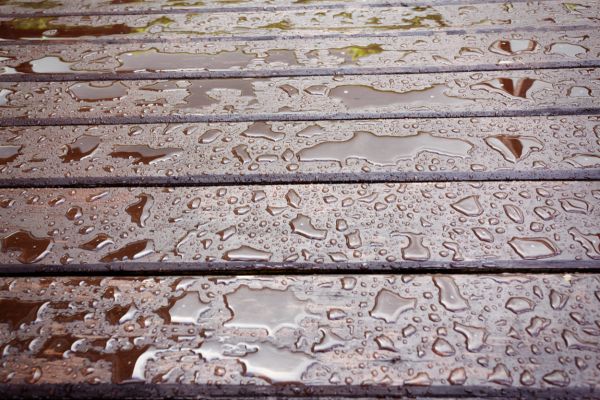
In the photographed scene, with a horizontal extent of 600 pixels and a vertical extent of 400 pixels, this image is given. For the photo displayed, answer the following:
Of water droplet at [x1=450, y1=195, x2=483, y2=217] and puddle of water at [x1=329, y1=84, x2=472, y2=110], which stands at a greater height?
puddle of water at [x1=329, y1=84, x2=472, y2=110]

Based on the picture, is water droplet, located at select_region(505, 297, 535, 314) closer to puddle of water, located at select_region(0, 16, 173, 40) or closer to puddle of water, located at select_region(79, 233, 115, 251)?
puddle of water, located at select_region(79, 233, 115, 251)

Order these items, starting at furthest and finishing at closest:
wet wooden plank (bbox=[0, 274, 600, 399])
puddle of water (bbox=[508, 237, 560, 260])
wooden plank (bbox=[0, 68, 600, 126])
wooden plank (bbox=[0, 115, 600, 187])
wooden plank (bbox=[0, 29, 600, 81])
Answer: wooden plank (bbox=[0, 29, 600, 81]), wooden plank (bbox=[0, 68, 600, 126]), wooden plank (bbox=[0, 115, 600, 187]), puddle of water (bbox=[508, 237, 560, 260]), wet wooden plank (bbox=[0, 274, 600, 399])

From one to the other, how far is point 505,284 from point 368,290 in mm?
215

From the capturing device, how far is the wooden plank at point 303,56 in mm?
1315

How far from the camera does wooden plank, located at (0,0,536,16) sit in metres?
1.68

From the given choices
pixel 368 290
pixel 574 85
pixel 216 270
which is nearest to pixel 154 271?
pixel 216 270

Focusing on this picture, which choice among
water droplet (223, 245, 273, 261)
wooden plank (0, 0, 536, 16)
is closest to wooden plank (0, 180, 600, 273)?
water droplet (223, 245, 273, 261)

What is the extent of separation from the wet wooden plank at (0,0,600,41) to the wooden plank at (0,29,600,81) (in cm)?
6

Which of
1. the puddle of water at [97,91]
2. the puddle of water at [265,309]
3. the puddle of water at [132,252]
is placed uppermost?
the puddle of water at [97,91]

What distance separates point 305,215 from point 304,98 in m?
0.41

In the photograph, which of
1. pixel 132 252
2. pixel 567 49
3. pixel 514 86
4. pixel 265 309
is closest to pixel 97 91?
pixel 132 252

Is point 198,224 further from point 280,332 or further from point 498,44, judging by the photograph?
point 498,44

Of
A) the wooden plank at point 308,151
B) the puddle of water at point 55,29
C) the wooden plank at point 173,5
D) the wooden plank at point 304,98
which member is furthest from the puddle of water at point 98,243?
the wooden plank at point 173,5

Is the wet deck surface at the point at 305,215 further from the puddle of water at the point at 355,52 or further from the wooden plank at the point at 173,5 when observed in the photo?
the wooden plank at the point at 173,5
